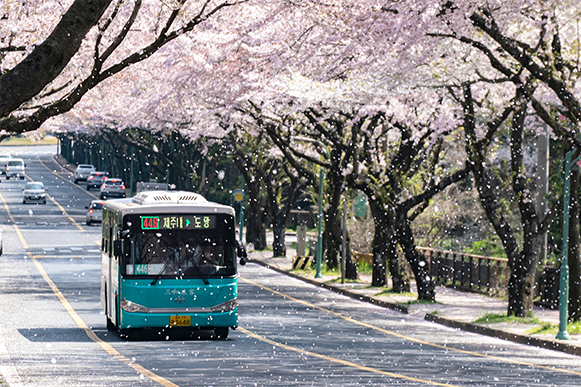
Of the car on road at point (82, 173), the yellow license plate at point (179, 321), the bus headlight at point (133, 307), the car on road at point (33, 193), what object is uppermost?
the car on road at point (82, 173)

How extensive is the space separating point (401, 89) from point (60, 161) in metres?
127

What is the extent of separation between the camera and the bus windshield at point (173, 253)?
57.4 ft

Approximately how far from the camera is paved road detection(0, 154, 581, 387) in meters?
14.1

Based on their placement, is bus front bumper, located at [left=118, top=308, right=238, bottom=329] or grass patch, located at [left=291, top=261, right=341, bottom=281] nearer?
bus front bumper, located at [left=118, top=308, right=238, bottom=329]

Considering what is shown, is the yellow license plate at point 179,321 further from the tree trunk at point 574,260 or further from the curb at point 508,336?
the tree trunk at point 574,260

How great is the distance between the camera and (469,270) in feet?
107

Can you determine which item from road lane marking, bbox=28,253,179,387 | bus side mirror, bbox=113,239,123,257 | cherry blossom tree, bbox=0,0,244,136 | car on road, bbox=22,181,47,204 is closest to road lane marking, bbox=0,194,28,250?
car on road, bbox=22,181,47,204

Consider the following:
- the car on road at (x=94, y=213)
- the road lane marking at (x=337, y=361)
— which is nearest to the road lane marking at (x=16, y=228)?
the car on road at (x=94, y=213)

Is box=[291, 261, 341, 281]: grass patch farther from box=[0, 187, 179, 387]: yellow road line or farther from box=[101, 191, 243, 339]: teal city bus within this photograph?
box=[101, 191, 243, 339]: teal city bus

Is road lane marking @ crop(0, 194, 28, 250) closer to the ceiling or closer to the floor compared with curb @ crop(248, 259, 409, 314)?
closer to the ceiling

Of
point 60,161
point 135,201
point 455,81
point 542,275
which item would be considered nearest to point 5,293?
point 135,201

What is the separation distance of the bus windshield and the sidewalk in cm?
706

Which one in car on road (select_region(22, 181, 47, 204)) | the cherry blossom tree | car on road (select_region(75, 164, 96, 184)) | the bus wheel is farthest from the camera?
car on road (select_region(75, 164, 96, 184))

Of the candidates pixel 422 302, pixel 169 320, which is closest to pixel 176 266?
pixel 169 320
